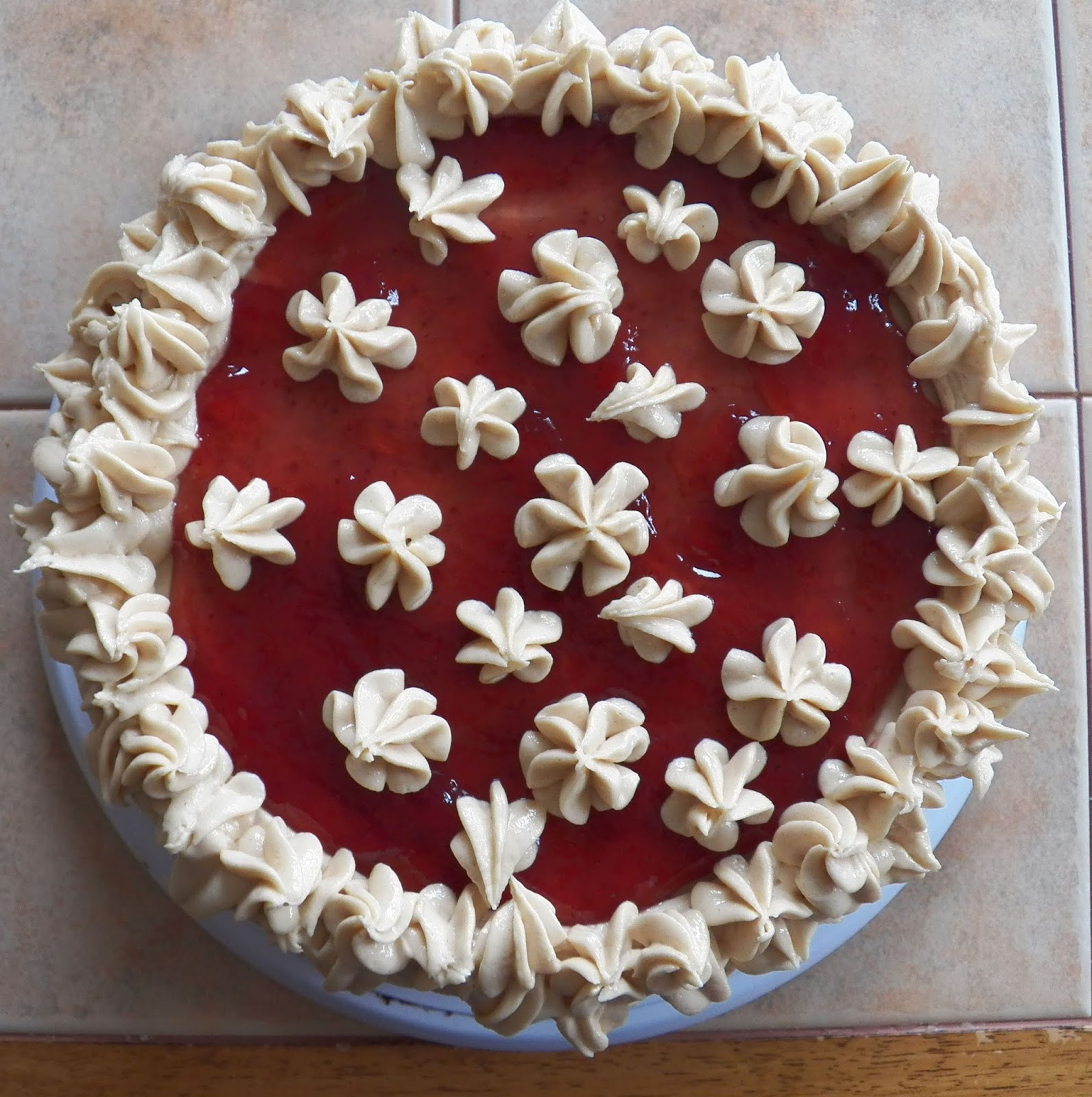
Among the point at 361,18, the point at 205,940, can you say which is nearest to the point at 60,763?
the point at 205,940

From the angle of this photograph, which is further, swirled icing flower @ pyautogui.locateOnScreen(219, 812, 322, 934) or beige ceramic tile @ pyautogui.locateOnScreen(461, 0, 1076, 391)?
beige ceramic tile @ pyautogui.locateOnScreen(461, 0, 1076, 391)

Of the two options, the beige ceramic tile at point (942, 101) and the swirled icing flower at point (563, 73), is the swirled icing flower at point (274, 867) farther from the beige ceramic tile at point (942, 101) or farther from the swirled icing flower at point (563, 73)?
the beige ceramic tile at point (942, 101)

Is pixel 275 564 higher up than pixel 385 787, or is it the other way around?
pixel 275 564

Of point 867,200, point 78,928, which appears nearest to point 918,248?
point 867,200

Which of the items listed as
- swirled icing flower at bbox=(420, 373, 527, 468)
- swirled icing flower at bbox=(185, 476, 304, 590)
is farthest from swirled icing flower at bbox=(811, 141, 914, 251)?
swirled icing flower at bbox=(185, 476, 304, 590)

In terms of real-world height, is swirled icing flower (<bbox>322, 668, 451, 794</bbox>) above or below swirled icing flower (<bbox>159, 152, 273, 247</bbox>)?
below

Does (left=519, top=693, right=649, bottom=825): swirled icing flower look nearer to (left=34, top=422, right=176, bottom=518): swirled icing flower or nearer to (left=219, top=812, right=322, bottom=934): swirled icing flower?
(left=219, top=812, right=322, bottom=934): swirled icing flower

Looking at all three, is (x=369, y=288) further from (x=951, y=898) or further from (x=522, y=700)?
(x=951, y=898)
